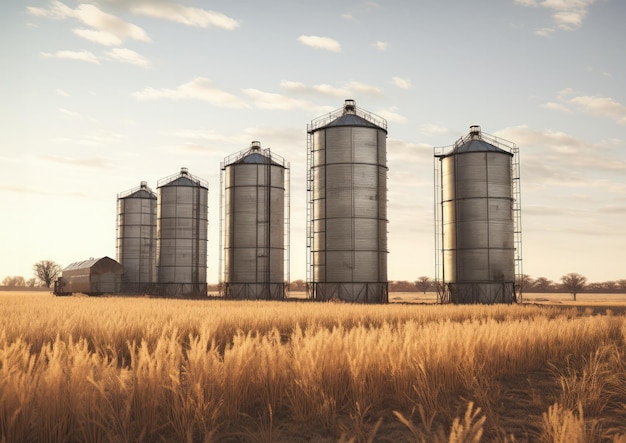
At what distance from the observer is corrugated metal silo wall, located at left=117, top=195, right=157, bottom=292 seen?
6581cm

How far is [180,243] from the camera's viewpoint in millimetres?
58656

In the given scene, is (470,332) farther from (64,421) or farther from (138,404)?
(64,421)

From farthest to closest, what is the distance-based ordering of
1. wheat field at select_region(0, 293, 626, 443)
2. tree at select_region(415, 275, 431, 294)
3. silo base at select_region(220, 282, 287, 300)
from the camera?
tree at select_region(415, 275, 431, 294) < silo base at select_region(220, 282, 287, 300) < wheat field at select_region(0, 293, 626, 443)

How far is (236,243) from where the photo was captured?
167 feet

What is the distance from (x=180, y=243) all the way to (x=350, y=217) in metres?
23.3

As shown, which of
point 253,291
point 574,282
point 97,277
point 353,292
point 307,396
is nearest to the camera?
point 307,396

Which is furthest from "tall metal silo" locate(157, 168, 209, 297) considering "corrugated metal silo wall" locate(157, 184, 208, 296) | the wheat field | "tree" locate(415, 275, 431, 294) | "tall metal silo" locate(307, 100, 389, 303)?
"tree" locate(415, 275, 431, 294)

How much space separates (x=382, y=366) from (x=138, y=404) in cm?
315

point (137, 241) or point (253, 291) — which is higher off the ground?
point (137, 241)

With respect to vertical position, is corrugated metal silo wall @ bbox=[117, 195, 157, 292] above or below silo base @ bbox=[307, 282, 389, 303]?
above

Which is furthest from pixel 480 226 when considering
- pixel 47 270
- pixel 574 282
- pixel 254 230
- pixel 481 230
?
pixel 47 270

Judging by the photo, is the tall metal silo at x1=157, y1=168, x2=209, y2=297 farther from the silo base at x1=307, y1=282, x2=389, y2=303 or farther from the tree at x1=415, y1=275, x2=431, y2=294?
the tree at x1=415, y1=275, x2=431, y2=294

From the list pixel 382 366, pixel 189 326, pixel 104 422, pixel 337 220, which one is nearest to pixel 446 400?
pixel 382 366

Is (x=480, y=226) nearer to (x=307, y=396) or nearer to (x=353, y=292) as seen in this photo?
(x=353, y=292)
